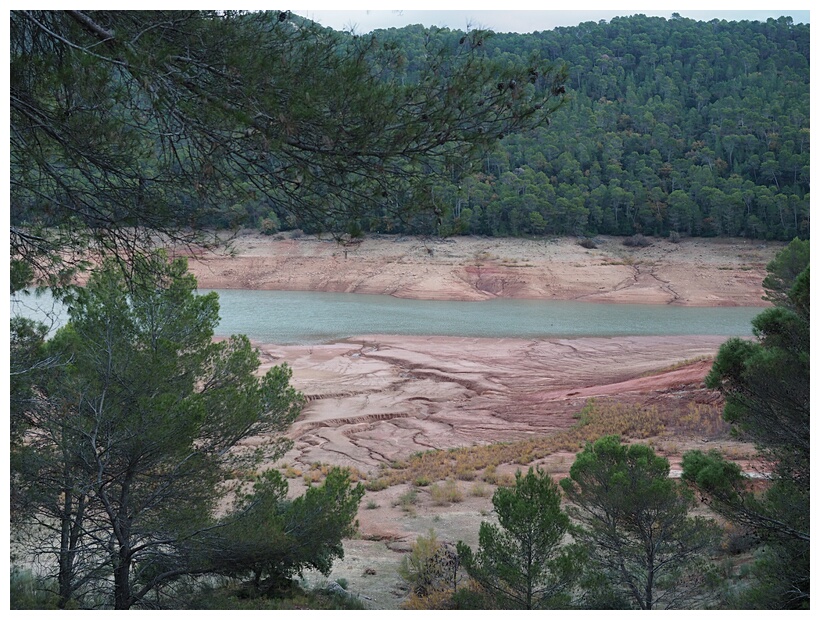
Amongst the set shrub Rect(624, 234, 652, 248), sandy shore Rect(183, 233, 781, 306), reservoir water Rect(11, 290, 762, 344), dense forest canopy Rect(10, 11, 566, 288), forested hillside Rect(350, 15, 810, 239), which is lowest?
reservoir water Rect(11, 290, 762, 344)

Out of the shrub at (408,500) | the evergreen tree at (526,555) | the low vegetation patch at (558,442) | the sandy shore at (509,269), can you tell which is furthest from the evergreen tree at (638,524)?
the sandy shore at (509,269)

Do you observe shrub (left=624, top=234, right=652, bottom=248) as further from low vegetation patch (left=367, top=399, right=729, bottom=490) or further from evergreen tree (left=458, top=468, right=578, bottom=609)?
evergreen tree (left=458, top=468, right=578, bottom=609)

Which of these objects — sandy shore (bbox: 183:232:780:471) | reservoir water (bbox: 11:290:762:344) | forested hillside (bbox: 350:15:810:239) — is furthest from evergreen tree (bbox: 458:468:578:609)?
forested hillside (bbox: 350:15:810:239)

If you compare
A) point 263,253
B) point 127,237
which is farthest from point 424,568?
point 263,253

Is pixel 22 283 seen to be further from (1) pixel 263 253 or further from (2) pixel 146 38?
(1) pixel 263 253

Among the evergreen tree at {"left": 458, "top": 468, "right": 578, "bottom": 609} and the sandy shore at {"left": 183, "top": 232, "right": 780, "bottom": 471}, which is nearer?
the evergreen tree at {"left": 458, "top": 468, "right": 578, "bottom": 609}
